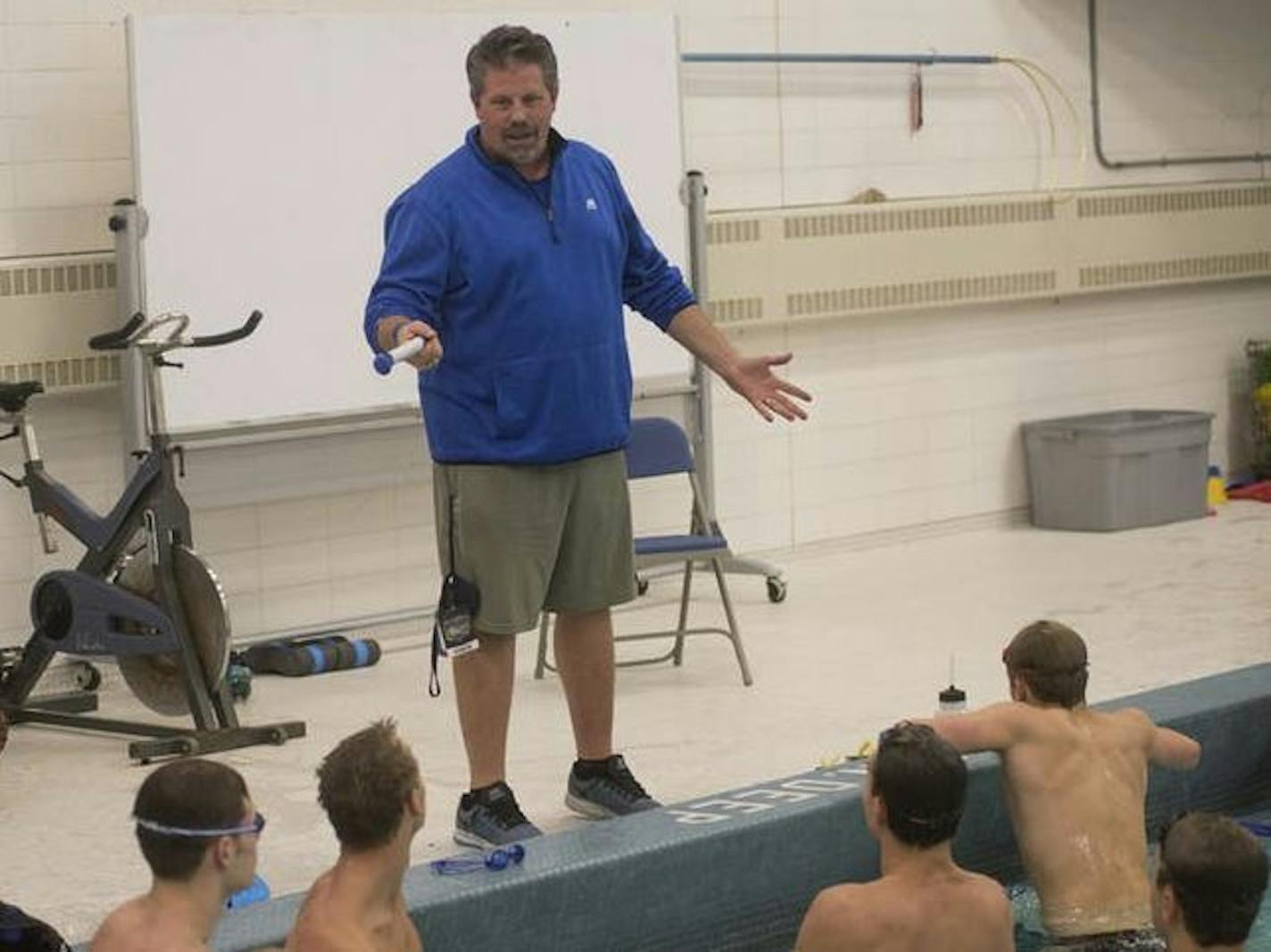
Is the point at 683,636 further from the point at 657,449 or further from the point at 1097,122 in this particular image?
the point at 1097,122

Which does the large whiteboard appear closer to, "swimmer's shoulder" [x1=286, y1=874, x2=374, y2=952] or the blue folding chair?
the blue folding chair

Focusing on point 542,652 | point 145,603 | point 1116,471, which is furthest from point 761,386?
point 1116,471

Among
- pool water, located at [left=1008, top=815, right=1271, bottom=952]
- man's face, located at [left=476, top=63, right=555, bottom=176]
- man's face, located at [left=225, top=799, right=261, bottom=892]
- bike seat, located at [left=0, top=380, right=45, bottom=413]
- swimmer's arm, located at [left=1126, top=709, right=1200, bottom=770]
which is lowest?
pool water, located at [left=1008, top=815, right=1271, bottom=952]

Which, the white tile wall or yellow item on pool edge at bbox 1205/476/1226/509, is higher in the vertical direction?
the white tile wall

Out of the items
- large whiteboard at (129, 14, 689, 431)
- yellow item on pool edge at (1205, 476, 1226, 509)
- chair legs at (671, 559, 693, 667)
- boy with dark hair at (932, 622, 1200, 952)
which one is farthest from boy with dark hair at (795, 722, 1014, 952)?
yellow item on pool edge at (1205, 476, 1226, 509)

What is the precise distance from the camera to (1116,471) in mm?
10570

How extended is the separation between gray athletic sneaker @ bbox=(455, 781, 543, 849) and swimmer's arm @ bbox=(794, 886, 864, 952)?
1.30 metres

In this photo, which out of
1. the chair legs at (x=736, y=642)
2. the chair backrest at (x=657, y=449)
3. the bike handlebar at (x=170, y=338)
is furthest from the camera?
the chair backrest at (x=657, y=449)

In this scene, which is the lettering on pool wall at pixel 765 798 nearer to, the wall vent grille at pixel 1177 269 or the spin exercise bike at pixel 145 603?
the spin exercise bike at pixel 145 603

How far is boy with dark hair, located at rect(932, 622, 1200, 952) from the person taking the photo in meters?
5.09

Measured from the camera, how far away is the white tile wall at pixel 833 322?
8.12m

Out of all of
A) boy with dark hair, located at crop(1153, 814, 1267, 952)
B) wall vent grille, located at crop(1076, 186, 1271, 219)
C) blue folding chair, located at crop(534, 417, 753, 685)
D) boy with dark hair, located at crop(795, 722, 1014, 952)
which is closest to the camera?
boy with dark hair, located at crop(1153, 814, 1267, 952)

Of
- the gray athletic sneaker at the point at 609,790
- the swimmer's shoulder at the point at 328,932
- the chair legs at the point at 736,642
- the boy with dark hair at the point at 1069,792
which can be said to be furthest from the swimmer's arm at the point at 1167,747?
the chair legs at the point at 736,642

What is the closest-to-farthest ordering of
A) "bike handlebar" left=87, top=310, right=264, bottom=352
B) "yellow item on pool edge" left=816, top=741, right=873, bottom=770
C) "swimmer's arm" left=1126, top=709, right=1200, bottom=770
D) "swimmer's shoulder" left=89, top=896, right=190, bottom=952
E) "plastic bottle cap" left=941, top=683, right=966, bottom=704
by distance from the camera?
1. "swimmer's shoulder" left=89, top=896, right=190, bottom=952
2. "swimmer's arm" left=1126, top=709, right=1200, bottom=770
3. "plastic bottle cap" left=941, top=683, right=966, bottom=704
4. "yellow item on pool edge" left=816, top=741, right=873, bottom=770
5. "bike handlebar" left=87, top=310, right=264, bottom=352
